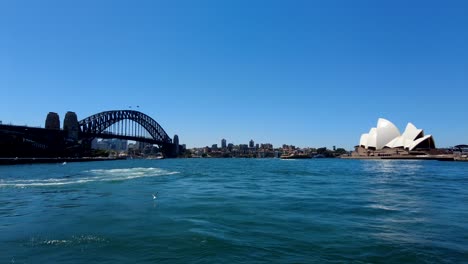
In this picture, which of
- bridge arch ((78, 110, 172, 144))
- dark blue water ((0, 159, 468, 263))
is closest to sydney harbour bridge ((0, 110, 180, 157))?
bridge arch ((78, 110, 172, 144))

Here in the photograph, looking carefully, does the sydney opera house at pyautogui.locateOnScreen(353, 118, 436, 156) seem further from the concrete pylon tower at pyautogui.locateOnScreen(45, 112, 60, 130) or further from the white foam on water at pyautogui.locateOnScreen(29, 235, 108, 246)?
the white foam on water at pyautogui.locateOnScreen(29, 235, 108, 246)

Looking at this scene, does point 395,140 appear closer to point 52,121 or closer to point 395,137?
point 395,137

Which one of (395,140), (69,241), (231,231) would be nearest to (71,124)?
(395,140)

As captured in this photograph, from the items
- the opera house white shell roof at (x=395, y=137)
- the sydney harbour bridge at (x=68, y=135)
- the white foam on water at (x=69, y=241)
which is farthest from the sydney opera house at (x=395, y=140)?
the white foam on water at (x=69, y=241)

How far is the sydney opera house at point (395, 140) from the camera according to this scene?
11800 centimetres

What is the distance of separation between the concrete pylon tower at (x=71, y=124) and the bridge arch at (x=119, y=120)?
3974 millimetres

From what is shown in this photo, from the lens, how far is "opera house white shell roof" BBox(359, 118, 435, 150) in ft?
388

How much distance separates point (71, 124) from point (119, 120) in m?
25.5

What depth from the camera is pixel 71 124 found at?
118000 millimetres

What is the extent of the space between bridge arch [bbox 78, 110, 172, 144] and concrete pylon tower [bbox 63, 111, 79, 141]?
3.97m

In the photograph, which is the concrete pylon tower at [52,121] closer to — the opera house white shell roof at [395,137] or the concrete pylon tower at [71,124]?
the concrete pylon tower at [71,124]

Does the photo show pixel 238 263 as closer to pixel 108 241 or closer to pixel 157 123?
pixel 108 241

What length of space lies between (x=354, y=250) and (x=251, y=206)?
6677 mm

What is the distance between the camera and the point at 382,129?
12719 centimetres
